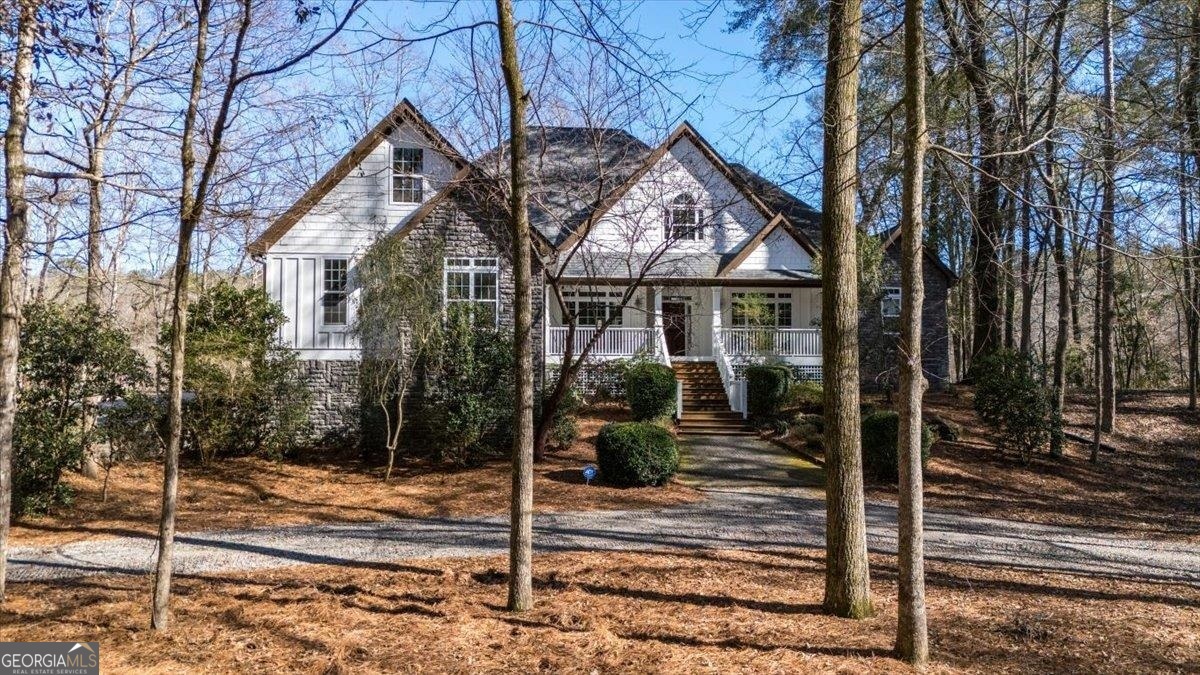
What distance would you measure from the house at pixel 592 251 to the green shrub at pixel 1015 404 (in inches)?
53.2

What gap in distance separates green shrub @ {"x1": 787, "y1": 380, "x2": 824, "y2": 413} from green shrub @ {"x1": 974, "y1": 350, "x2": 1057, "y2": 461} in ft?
13.3

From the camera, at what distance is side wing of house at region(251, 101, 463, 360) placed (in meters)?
16.1

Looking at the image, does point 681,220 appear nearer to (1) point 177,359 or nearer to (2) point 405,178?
Result: (2) point 405,178

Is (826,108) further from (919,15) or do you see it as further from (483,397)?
(483,397)

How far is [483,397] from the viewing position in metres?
13.7

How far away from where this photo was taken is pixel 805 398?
A: 59.7 ft

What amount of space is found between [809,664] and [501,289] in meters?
12.3

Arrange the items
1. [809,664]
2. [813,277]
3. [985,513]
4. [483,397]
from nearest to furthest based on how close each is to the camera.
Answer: [809,664], [985,513], [483,397], [813,277]

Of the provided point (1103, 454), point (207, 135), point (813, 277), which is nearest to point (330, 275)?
point (207, 135)

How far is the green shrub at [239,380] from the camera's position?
518 inches

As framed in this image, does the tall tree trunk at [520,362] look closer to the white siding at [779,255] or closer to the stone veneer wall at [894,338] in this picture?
the stone veneer wall at [894,338]

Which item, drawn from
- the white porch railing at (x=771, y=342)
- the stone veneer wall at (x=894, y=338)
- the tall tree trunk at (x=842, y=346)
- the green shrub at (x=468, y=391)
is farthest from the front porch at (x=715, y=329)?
the tall tree trunk at (x=842, y=346)

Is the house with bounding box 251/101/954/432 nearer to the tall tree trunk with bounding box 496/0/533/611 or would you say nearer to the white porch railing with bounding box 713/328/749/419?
the white porch railing with bounding box 713/328/749/419

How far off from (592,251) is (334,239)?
5823 mm
